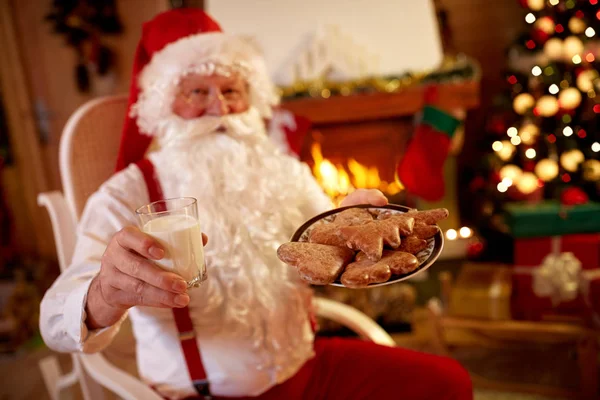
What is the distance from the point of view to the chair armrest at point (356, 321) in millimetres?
1360

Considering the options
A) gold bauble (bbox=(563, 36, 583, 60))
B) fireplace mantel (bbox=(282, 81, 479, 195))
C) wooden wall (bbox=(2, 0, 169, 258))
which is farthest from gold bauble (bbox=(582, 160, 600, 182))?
wooden wall (bbox=(2, 0, 169, 258))

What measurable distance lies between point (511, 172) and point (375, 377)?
6.18ft

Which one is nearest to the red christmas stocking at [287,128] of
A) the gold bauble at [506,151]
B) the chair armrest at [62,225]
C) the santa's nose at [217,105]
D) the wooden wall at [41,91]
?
the santa's nose at [217,105]

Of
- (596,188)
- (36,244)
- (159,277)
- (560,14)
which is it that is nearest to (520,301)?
(596,188)

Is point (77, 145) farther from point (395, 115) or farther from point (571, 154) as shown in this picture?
point (571, 154)

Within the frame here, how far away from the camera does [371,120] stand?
284 cm

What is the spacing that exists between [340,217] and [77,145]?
0.85 m

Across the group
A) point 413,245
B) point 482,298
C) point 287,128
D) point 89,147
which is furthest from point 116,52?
point 413,245

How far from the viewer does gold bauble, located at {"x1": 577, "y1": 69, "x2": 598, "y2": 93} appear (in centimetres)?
249

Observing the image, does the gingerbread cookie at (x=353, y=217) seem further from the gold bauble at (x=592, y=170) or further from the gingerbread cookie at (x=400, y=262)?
the gold bauble at (x=592, y=170)

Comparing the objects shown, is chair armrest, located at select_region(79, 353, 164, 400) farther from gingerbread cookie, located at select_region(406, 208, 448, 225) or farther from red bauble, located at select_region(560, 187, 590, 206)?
red bauble, located at select_region(560, 187, 590, 206)

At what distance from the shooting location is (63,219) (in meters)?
1.28

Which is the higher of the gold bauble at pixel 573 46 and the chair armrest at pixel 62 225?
the gold bauble at pixel 573 46

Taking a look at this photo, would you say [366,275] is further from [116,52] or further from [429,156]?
[116,52]
